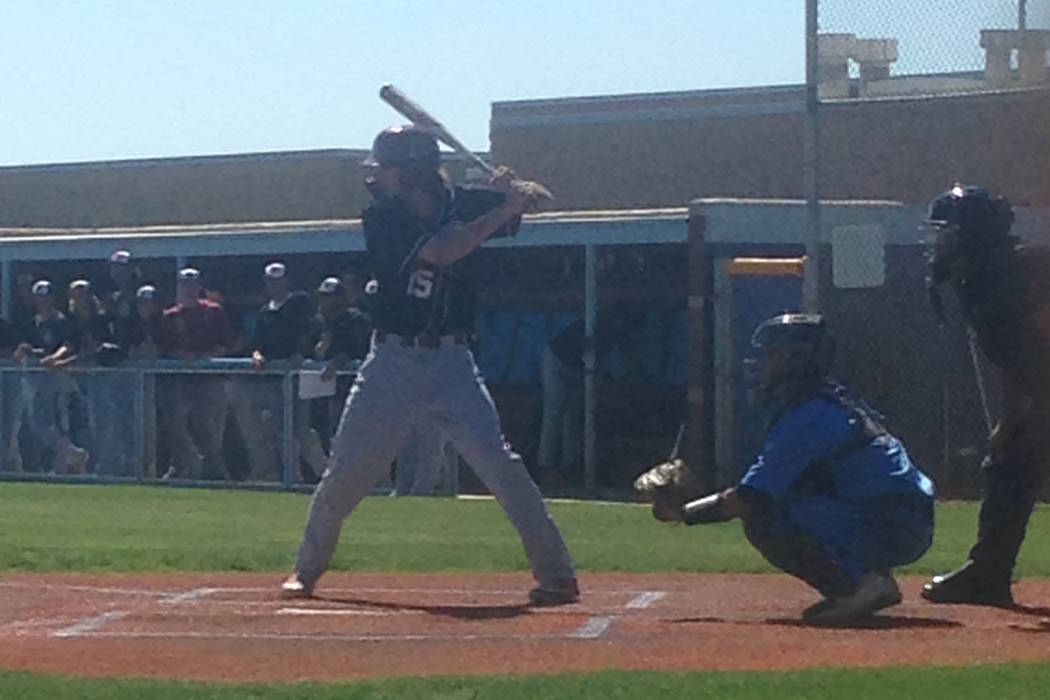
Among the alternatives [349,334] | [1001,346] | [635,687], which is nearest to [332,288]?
[349,334]

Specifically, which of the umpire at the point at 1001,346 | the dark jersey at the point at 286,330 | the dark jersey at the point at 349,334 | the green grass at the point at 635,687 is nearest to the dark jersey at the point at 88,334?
the dark jersey at the point at 286,330

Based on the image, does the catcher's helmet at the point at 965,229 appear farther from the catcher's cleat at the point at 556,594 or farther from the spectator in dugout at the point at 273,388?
the spectator in dugout at the point at 273,388

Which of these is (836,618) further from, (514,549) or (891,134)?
(891,134)

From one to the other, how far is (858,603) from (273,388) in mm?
11121

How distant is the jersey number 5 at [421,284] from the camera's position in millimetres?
9484

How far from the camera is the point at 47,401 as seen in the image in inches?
802

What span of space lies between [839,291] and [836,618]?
10491 mm

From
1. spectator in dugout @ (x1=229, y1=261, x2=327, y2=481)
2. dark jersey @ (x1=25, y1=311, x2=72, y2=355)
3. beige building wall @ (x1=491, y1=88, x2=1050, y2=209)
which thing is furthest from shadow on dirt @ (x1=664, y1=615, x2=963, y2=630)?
beige building wall @ (x1=491, y1=88, x2=1050, y2=209)

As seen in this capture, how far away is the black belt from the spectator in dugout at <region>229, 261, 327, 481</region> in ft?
31.5

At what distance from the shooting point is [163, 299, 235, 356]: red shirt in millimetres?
19922

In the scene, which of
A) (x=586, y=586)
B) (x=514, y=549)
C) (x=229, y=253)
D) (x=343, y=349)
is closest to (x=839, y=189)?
(x=229, y=253)

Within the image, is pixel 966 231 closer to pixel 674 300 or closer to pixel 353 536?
pixel 353 536

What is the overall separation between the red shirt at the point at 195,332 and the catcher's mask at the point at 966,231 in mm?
11566

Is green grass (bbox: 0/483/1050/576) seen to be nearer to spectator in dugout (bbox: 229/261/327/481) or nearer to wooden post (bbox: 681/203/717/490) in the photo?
spectator in dugout (bbox: 229/261/327/481)
